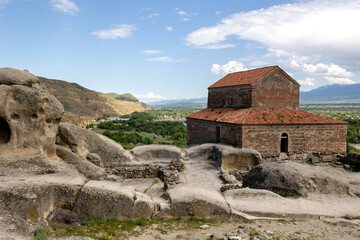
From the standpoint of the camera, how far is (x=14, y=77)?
396 inches

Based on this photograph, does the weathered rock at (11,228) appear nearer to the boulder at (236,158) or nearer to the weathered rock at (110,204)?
the weathered rock at (110,204)

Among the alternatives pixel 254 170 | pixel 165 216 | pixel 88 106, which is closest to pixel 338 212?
pixel 254 170

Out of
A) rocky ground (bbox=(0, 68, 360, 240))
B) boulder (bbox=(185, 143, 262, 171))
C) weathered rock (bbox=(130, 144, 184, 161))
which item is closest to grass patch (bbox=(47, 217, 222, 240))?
rocky ground (bbox=(0, 68, 360, 240))

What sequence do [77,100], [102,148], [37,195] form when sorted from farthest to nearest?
[77,100] < [102,148] < [37,195]

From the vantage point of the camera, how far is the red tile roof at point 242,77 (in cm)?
2145

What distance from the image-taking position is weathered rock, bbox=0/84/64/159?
30.9ft

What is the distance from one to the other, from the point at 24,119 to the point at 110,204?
460 cm

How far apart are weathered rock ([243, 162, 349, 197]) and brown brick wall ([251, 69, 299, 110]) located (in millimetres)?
10589

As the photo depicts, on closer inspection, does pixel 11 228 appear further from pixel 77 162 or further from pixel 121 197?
pixel 77 162

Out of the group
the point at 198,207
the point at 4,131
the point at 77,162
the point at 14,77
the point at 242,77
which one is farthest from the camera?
the point at 242,77

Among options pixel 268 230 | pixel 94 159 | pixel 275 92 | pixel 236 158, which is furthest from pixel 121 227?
pixel 275 92

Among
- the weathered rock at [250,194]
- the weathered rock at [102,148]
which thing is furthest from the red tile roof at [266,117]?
the weathered rock at [250,194]

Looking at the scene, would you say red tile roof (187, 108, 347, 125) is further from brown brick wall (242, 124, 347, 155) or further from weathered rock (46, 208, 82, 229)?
weathered rock (46, 208, 82, 229)

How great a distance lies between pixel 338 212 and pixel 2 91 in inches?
480
